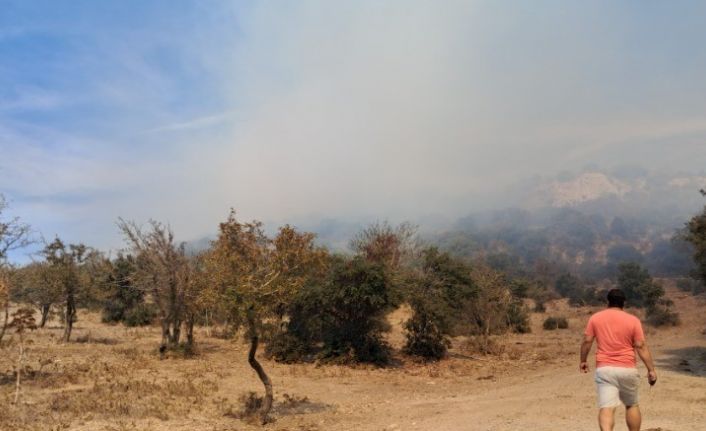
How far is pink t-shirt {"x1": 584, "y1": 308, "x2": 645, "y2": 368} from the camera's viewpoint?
714cm

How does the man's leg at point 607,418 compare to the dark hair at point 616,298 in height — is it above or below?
below

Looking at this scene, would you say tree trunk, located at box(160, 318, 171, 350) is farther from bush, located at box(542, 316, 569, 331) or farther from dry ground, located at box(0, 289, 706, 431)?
bush, located at box(542, 316, 569, 331)

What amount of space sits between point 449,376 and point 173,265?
483 inches

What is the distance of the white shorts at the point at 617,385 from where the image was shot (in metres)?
7.08

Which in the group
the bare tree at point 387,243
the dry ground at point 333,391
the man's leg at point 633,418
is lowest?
the dry ground at point 333,391

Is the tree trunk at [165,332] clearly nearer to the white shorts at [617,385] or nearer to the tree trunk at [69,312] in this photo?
the tree trunk at [69,312]

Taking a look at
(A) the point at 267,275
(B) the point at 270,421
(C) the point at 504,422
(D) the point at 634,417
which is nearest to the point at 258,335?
(A) the point at 267,275

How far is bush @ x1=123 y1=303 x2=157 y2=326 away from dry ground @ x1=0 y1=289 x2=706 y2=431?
11239mm

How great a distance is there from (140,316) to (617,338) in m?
35.9

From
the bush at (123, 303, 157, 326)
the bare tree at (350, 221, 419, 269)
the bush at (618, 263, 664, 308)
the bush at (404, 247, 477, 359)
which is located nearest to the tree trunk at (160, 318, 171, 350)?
the bush at (404, 247, 477, 359)

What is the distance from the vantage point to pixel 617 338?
7.18m

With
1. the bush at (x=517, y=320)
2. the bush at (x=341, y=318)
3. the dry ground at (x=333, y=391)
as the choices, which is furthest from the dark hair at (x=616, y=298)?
the bush at (x=517, y=320)

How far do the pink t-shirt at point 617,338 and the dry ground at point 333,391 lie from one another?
131 inches

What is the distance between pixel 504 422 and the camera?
433 inches
